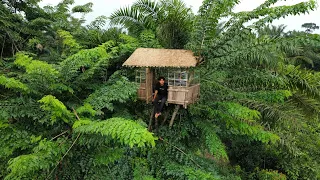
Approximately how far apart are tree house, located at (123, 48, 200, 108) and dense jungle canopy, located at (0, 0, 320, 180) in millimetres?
375

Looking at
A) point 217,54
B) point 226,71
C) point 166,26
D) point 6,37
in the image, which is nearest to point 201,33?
point 217,54

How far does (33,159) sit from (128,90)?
2285mm

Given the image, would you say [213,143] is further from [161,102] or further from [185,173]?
[161,102]

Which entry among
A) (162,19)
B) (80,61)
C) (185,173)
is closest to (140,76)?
(80,61)

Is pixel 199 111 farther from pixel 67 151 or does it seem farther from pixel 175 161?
pixel 67 151

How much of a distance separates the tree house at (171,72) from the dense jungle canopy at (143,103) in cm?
37

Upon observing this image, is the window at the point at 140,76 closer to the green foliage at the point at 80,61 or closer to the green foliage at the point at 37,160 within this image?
the green foliage at the point at 80,61

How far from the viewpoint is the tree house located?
5.64 m

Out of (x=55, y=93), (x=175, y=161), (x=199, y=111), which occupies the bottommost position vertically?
(x=175, y=161)

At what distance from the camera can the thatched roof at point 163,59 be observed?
5570 millimetres

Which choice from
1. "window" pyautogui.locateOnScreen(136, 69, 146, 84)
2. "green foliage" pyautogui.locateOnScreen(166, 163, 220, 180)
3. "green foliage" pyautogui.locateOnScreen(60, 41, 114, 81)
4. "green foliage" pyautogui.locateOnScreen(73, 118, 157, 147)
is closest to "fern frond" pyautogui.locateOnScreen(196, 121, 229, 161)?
"green foliage" pyautogui.locateOnScreen(166, 163, 220, 180)

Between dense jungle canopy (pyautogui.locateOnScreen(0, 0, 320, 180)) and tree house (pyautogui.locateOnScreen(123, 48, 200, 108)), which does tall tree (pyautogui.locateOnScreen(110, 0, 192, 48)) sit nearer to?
dense jungle canopy (pyautogui.locateOnScreen(0, 0, 320, 180))

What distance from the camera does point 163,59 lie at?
5754 mm

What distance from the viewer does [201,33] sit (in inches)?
235
